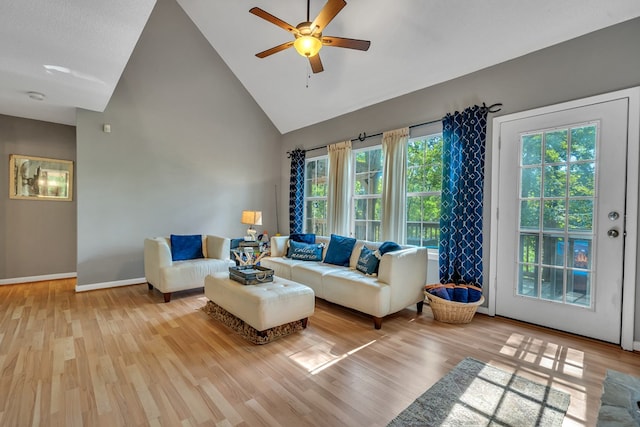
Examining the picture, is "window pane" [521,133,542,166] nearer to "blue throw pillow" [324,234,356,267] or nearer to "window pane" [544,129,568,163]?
"window pane" [544,129,568,163]

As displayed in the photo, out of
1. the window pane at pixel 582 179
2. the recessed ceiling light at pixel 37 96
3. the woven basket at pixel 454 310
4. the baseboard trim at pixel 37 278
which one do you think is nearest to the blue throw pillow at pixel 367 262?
the woven basket at pixel 454 310

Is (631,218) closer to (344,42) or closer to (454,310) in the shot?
(454,310)

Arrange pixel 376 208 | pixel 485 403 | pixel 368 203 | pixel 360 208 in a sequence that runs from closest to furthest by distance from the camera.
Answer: pixel 485 403 < pixel 376 208 < pixel 368 203 < pixel 360 208

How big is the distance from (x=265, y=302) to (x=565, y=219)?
2.96m

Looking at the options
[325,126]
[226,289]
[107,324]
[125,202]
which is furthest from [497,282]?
[125,202]

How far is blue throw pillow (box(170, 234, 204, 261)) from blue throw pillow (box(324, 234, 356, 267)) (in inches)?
74.3

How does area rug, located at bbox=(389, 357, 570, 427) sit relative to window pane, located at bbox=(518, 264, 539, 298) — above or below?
below

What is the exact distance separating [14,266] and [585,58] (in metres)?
7.56

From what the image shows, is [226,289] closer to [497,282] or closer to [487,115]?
[497,282]

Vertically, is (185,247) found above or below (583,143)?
below

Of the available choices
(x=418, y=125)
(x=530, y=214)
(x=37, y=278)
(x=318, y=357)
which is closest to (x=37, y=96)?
(x=37, y=278)

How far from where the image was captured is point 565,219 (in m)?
2.87

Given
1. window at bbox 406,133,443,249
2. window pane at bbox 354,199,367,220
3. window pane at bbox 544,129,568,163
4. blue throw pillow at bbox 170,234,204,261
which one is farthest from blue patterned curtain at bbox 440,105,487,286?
blue throw pillow at bbox 170,234,204,261

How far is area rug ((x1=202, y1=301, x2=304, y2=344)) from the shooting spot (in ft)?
8.52
